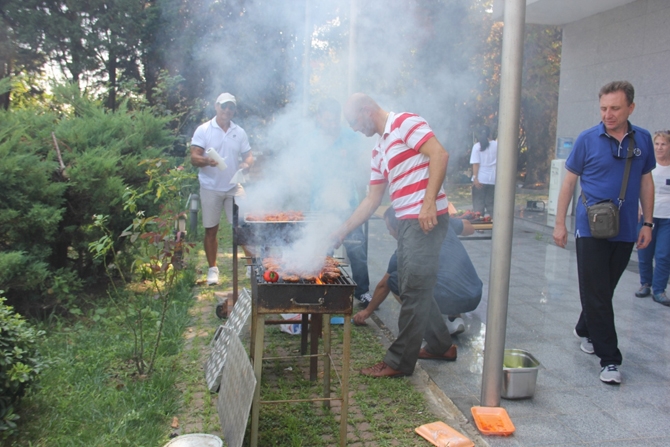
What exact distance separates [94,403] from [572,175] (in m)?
3.69

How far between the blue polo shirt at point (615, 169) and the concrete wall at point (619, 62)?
5041 millimetres

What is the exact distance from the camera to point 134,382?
363 centimetres

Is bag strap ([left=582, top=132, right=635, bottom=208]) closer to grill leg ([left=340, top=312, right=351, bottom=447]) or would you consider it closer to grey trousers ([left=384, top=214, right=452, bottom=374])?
grey trousers ([left=384, top=214, right=452, bottom=374])

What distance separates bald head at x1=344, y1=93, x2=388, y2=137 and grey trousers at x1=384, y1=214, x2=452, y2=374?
0.74m

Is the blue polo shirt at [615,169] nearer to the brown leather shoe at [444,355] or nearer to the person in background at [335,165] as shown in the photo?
the brown leather shoe at [444,355]

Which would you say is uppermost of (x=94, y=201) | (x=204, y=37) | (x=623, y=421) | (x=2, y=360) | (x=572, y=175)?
(x=204, y=37)

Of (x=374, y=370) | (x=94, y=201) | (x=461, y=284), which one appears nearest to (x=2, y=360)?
(x=374, y=370)

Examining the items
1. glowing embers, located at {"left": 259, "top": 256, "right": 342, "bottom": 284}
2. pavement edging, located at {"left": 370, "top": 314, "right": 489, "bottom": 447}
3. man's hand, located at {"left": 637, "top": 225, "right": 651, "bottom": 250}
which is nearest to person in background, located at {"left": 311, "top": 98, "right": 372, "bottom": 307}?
pavement edging, located at {"left": 370, "top": 314, "right": 489, "bottom": 447}

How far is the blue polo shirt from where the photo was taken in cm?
382

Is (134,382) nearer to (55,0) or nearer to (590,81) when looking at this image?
(590,81)

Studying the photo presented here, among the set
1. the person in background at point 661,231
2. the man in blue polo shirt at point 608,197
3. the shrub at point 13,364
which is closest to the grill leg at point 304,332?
the shrub at point 13,364

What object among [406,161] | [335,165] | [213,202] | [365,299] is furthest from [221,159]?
[406,161]

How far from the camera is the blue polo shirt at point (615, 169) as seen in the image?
Result: 3816 millimetres

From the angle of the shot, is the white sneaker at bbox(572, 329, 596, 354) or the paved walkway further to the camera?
the white sneaker at bbox(572, 329, 596, 354)
